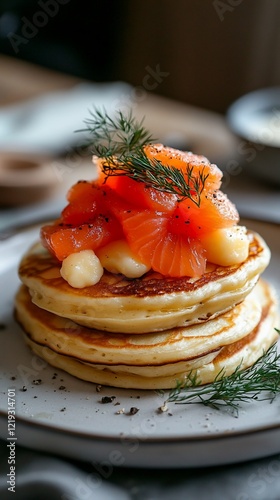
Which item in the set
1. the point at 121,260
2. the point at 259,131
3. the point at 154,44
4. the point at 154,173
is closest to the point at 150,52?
the point at 154,44

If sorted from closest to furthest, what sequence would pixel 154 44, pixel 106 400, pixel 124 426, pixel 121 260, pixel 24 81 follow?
pixel 124 426 < pixel 106 400 < pixel 121 260 < pixel 24 81 < pixel 154 44

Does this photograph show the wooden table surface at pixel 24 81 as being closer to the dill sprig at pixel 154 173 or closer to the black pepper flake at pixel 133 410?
the dill sprig at pixel 154 173

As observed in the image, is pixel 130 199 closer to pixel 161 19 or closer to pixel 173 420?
pixel 173 420

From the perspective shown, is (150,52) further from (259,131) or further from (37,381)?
(37,381)

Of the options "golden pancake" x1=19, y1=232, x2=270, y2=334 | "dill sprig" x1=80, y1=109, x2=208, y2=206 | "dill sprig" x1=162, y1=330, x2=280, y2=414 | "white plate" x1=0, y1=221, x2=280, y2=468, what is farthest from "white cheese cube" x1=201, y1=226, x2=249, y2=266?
"white plate" x1=0, y1=221, x2=280, y2=468

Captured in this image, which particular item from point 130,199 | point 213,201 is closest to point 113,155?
point 130,199

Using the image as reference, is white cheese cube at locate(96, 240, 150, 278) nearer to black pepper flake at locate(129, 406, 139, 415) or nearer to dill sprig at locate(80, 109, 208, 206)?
dill sprig at locate(80, 109, 208, 206)
